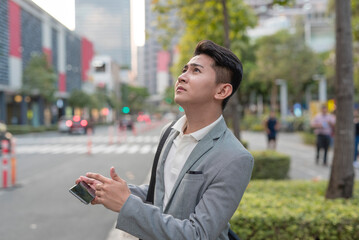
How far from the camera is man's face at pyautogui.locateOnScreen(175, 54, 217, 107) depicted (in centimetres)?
171

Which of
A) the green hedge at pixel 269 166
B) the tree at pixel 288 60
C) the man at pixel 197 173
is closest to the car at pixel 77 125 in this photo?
the tree at pixel 288 60

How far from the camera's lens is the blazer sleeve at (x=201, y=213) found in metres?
1.49

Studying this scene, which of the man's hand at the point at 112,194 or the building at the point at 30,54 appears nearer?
the man's hand at the point at 112,194

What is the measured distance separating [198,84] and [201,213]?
1.77ft

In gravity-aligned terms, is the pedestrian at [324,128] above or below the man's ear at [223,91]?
below

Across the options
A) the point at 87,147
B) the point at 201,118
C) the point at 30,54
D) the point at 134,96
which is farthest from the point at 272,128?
the point at 134,96

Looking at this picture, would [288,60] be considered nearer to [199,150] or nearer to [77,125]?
[77,125]

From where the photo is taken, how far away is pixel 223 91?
5.74 ft

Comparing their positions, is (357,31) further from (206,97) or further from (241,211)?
(206,97)

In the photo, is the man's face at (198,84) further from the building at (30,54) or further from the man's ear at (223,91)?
the building at (30,54)

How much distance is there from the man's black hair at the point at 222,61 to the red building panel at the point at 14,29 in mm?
38361

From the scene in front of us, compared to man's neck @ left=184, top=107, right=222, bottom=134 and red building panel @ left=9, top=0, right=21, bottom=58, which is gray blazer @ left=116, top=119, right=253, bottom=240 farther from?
red building panel @ left=9, top=0, right=21, bottom=58

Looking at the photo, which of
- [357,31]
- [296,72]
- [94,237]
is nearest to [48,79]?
[296,72]

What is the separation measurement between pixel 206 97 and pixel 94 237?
14.0 ft
